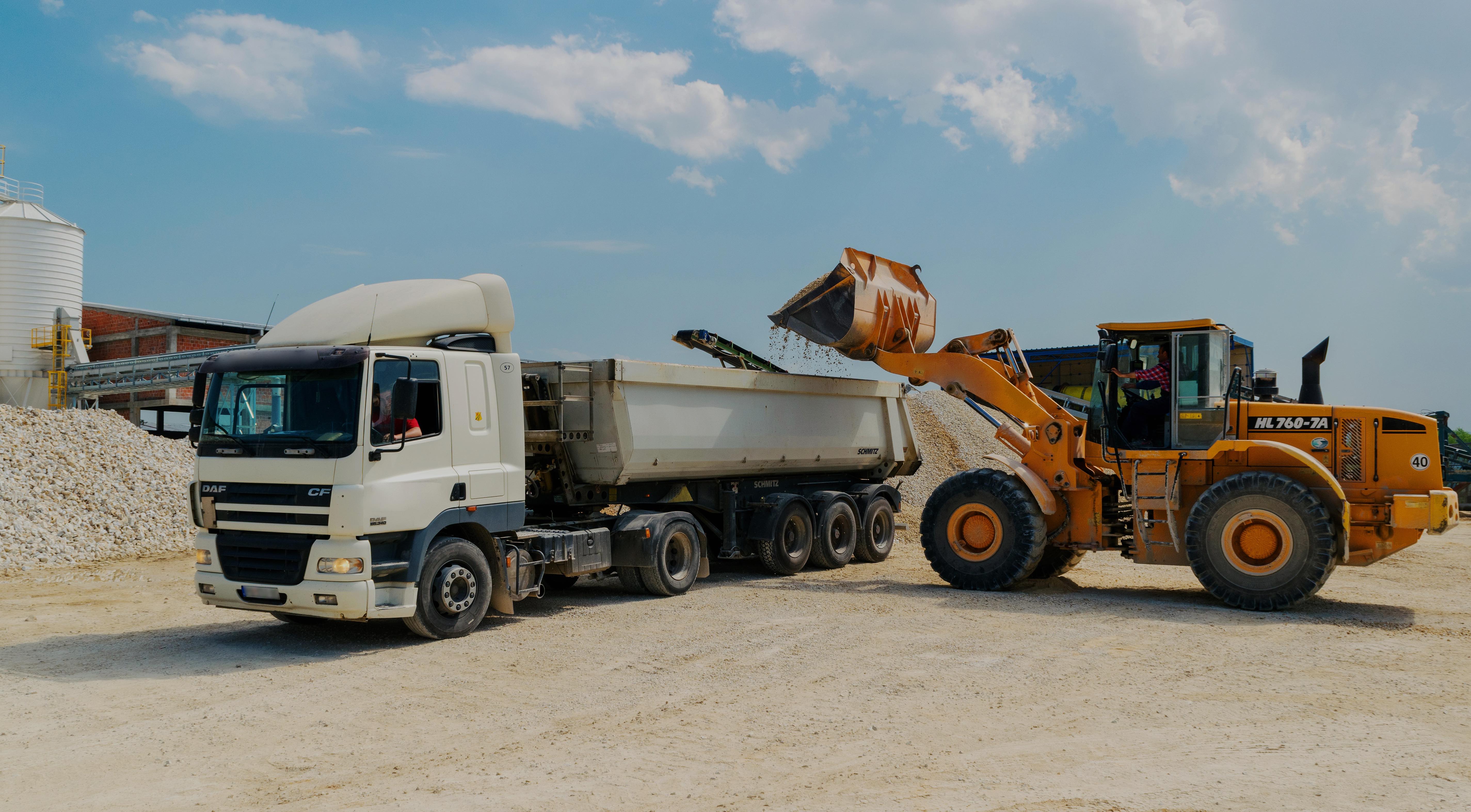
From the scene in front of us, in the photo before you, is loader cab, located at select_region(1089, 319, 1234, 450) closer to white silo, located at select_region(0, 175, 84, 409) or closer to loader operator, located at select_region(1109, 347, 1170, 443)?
loader operator, located at select_region(1109, 347, 1170, 443)

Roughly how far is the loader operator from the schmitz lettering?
100cm

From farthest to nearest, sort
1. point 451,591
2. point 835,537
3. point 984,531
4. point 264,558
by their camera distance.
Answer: point 835,537, point 984,531, point 451,591, point 264,558

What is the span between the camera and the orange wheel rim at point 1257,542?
11.0 meters

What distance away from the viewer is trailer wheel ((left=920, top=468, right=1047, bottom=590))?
12.4 meters

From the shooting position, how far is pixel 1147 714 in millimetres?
6891

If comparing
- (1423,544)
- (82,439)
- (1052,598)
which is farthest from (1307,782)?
(82,439)

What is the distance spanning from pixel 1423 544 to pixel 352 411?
19.7 m

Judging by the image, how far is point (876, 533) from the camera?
1600 centimetres

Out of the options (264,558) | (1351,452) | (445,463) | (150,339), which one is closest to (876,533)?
(1351,452)

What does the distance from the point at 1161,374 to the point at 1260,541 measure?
212cm

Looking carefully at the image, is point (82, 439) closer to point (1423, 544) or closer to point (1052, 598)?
point (1052, 598)

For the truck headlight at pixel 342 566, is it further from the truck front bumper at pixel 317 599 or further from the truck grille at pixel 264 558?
the truck grille at pixel 264 558

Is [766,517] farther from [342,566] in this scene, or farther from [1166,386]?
[342,566]

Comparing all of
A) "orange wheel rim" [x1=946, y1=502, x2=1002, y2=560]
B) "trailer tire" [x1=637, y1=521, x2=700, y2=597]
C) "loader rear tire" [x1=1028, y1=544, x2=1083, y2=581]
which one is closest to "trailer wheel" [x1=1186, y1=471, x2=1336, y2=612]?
"orange wheel rim" [x1=946, y1=502, x2=1002, y2=560]
